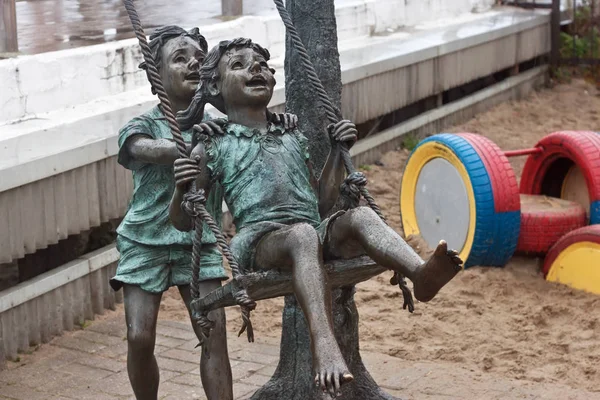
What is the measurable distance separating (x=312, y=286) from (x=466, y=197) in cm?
392

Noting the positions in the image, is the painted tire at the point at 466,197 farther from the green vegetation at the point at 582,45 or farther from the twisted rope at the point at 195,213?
the green vegetation at the point at 582,45

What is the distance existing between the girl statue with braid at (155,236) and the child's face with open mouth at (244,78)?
19cm

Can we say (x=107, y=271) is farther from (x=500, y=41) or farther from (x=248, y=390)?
(x=500, y=41)

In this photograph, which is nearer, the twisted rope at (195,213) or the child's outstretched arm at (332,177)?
the twisted rope at (195,213)

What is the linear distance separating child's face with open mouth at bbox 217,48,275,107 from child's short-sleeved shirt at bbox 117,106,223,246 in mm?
338

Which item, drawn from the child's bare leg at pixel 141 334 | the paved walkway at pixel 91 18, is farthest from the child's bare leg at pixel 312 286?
the paved walkway at pixel 91 18

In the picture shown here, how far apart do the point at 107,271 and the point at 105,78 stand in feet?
5.03

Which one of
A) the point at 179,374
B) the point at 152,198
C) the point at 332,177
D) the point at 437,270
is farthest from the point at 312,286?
the point at 179,374

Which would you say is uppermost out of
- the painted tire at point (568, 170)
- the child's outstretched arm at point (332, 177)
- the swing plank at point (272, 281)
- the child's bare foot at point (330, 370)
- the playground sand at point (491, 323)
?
the child's outstretched arm at point (332, 177)

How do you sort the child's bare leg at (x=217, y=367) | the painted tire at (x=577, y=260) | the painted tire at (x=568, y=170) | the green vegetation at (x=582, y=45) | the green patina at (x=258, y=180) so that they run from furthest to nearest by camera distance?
the green vegetation at (x=582, y=45)
the painted tire at (x=568, y=170)
the painted tire at (x=577, y=260)
the child's bare leg at (x=217, y=367)
the green patina at (x=258, y=180)

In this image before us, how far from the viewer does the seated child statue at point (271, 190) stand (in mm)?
3898

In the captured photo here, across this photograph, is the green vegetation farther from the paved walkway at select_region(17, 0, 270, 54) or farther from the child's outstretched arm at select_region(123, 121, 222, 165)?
the child's outstretched arm at select_region(123, 121, 222, 165)

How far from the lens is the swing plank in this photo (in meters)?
3.90

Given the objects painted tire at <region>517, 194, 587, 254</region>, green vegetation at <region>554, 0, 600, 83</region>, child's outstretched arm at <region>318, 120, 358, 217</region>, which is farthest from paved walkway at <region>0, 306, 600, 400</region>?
green vegetation at <region>554, 0, 600, 83</region>
